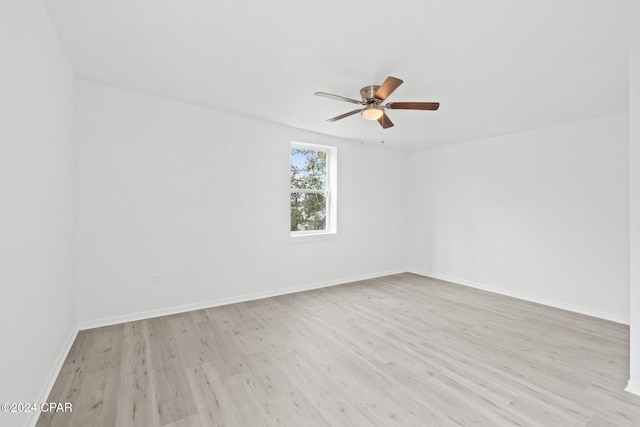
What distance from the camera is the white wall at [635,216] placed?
208 cm

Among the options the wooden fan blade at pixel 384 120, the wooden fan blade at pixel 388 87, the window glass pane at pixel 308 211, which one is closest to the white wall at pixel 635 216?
the wooden fan blade at pixel 388 87

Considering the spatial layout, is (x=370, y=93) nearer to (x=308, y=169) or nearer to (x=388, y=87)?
(x=388, y=87)

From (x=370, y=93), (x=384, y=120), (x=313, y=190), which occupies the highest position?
(x=370, y=93)

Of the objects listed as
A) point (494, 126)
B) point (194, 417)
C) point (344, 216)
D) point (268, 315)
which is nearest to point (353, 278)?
point (344, 216)

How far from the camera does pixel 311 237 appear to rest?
465cm

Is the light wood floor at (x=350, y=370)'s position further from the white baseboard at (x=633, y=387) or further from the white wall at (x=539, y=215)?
the white wall at (x=539, y=215)

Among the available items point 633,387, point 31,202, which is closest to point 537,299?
point 633,387

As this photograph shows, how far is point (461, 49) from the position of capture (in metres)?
2.22

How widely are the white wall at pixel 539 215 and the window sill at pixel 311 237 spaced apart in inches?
82.6

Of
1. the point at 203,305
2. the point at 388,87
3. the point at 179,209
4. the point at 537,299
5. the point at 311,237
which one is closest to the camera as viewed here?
the point at 388,87

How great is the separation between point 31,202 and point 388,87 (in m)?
2.66

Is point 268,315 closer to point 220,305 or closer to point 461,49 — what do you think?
point 220,305

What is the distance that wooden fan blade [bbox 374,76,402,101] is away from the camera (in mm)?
2260

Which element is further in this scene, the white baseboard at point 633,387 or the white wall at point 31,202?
the white baseboard at point 633,387
